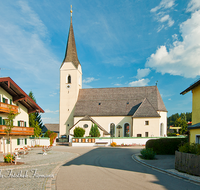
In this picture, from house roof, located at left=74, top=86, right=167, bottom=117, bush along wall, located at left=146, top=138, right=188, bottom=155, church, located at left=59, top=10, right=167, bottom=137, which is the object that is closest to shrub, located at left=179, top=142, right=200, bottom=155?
bush along wall, located at left=146, top=138, right=188, bottom=155

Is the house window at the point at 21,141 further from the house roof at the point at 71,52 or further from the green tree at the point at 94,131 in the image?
the house roof at the point at 71,52

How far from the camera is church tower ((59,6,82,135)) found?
51406mm

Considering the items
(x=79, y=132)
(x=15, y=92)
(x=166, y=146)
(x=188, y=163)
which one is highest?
(x=15, y=92)

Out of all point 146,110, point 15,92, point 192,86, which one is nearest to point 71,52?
point 146,110

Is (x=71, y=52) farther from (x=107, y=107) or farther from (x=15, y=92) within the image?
(x=15, y=92)

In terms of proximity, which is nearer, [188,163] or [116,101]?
[188,163]

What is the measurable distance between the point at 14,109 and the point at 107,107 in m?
26.4

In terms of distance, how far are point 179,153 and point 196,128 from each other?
10.7 feet

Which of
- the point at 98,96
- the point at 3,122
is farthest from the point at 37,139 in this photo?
the point at 98,96

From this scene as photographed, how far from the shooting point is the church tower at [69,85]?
169 feet

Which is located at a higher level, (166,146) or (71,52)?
(71,52)

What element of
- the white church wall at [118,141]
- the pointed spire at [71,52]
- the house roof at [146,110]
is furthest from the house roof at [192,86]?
the pointed spire at [71,52]

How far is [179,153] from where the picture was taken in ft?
39.3

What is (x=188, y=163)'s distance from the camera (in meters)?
11.0
